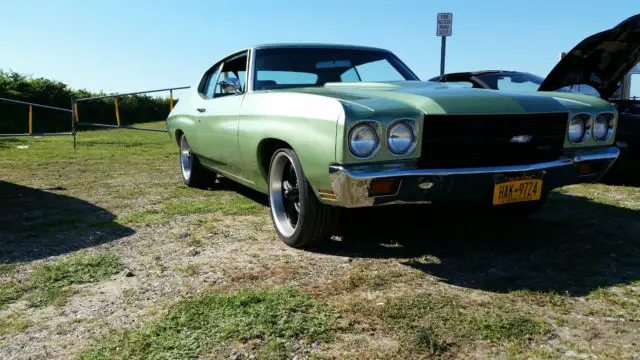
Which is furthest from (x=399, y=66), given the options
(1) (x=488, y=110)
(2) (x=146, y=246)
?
(2) (x=146, y=246)

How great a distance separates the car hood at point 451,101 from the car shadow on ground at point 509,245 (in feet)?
2.82

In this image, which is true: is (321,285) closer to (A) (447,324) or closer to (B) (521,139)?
(A) (447,324)

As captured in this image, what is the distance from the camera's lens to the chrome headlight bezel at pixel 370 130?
2734 mm

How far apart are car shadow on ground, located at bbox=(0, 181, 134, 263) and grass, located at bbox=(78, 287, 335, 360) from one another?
58.3 inches

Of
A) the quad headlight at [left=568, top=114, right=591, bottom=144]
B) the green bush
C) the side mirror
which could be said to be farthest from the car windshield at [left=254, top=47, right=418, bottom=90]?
the green bush

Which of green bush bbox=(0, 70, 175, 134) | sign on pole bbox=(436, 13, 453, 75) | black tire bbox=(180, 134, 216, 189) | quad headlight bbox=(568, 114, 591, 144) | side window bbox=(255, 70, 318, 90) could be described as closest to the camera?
quad headlight bbox=(568, 114, 591, 144)

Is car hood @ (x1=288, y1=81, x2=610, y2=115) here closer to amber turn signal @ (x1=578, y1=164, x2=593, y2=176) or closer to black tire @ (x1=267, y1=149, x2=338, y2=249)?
amber turn signal @ (x1=578, y1=164, x2=593, y2=176)

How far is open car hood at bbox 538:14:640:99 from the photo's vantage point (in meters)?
4.69

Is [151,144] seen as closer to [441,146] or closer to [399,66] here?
[399,66]

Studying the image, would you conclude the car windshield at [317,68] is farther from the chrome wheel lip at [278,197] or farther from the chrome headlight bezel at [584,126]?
the chrome headlight bezel at [584,126]

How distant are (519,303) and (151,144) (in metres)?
11.0

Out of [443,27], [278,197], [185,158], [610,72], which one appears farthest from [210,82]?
[443,27]

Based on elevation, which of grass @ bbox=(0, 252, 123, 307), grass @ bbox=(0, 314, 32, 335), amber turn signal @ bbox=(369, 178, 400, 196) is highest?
amber turn signal @ bbox=(369, 178, 400, 196)

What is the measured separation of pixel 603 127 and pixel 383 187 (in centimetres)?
169
